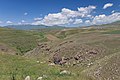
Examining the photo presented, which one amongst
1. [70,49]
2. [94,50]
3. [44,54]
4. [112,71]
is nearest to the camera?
[112,71]

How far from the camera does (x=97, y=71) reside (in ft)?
136

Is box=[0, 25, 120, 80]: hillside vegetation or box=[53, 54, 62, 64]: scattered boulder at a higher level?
box=[0, 25, 120, 80]: hillside vegetation

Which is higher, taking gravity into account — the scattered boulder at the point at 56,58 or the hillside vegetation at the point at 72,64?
the hillside vegetation at the point at 72,64

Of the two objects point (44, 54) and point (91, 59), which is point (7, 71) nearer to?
point (91, 59)

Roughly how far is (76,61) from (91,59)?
415cm

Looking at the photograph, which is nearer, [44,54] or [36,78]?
[36,78]

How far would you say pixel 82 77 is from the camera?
20031 mm

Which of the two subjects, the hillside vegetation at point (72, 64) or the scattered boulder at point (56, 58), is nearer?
the hillside vegetation at point (72, 64)

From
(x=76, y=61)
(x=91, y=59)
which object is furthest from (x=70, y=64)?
(x=91, y=59)

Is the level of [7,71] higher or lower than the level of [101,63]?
higher

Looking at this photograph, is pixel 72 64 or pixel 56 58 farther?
pixel 56 58

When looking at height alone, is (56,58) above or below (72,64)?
above

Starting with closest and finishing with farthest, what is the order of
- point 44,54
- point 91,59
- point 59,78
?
point 59,78 < point 91,59 < point 44,54

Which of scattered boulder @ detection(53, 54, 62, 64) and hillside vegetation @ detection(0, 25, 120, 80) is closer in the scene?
hillside vegetation @ detection(0, 25, 120, 80)
